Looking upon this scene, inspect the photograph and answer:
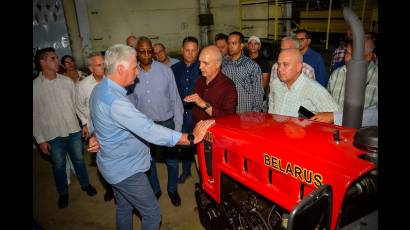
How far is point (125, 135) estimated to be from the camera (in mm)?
2352

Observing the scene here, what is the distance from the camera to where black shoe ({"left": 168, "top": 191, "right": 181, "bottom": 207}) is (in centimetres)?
365

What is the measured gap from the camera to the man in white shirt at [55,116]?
3449mm

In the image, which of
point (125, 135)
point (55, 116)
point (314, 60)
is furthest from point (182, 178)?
point (314, 60)

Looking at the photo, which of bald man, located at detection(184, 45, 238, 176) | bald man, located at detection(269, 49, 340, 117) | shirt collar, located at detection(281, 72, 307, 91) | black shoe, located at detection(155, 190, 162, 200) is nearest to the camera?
bald man, located at detection(269, 49, 340, 117)

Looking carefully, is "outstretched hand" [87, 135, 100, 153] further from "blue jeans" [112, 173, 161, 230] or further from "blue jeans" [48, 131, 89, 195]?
"blue jeans" [48, 131, 89, 195]

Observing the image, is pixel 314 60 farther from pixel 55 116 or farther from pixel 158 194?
pixel 55 116

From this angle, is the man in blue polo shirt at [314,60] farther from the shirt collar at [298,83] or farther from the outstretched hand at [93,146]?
the outstretched hand at [93,146]

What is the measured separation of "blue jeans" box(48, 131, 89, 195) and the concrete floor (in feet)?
0.93

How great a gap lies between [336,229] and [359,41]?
109cm

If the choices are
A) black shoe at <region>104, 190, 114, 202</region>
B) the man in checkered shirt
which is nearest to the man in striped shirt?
the man in checkered shirt

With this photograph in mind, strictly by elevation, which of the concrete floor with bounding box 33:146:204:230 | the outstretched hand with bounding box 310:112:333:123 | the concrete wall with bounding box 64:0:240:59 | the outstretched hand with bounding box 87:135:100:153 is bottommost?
the concrete floor with bounding box 33:146:204:230
